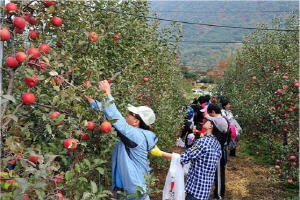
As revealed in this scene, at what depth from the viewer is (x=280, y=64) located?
6492 mm

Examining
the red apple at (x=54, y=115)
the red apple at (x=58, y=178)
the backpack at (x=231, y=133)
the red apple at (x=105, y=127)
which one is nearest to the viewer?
the red apple at (x=58, y=178)

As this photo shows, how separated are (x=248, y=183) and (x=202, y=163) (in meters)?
2.99

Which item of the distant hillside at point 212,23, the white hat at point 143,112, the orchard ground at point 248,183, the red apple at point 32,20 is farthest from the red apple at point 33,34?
the distant hillside at point 212,23

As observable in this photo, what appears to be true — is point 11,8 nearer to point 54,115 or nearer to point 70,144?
point 54,115

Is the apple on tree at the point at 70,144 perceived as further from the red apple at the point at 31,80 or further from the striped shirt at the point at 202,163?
the striped shirt at the point at 202,163

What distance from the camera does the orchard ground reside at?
15.9 feet

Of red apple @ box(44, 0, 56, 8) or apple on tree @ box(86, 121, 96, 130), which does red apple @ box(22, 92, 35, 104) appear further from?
red apple @ box(44, 0, 56, 8)

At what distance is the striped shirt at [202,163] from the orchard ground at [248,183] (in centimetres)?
183

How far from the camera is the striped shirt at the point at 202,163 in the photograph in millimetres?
2748

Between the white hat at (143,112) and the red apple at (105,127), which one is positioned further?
the white hat at (143,112)

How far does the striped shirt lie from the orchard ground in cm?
183

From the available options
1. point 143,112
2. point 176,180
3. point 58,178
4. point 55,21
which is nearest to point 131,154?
point 143,112

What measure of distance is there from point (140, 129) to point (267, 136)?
4.29 meters

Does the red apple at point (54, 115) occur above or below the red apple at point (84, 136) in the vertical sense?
above
